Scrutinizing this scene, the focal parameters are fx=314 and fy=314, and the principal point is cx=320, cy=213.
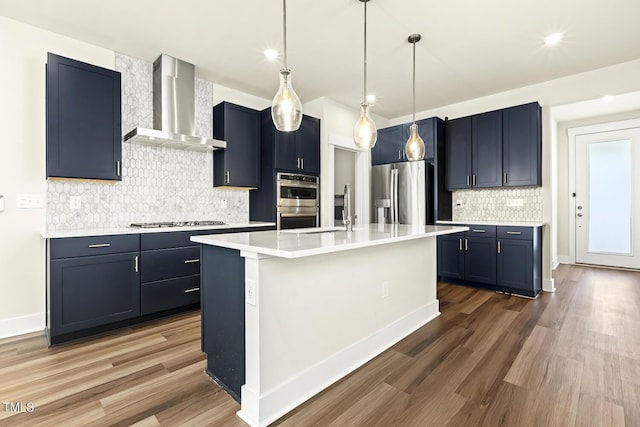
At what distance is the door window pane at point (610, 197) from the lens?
17.1 feet

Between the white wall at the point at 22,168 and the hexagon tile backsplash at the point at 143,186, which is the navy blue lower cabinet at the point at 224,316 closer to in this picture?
the hexagon tile backsplash at the point at 143,186

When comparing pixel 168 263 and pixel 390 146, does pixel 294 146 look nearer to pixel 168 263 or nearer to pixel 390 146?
pixel 390 146

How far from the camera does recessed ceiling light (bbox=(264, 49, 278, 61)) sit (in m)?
3.24

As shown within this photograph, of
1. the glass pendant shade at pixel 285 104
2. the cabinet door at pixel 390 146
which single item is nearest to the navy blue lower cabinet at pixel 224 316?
the glass pendant shade at pixel 285 104

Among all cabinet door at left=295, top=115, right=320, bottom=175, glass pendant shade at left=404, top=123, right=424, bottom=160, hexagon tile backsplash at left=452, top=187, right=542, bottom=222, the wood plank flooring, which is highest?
cabinet door at left=295, top=115, right=320, bottom=175

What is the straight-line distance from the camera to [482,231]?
13.6 feet

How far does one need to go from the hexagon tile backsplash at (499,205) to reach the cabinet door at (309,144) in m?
2.32

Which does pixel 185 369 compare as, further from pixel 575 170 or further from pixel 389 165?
pixel 575 170

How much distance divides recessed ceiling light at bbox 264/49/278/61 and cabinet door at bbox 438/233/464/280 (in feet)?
10.4

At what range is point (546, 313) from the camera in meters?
3.22

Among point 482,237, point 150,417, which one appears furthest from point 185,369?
point 482,237

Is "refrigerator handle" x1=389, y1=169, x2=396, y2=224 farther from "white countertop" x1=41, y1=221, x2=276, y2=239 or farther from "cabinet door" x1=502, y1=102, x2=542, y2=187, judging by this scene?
"white countertop" x1=41, y1=221, x2=276, y2=239

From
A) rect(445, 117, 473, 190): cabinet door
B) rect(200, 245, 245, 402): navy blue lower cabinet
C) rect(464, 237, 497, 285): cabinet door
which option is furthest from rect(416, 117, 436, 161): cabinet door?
rect(200, 245, 245, 402): navy blue lower cabinet

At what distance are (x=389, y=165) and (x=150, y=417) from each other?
4.31 m
